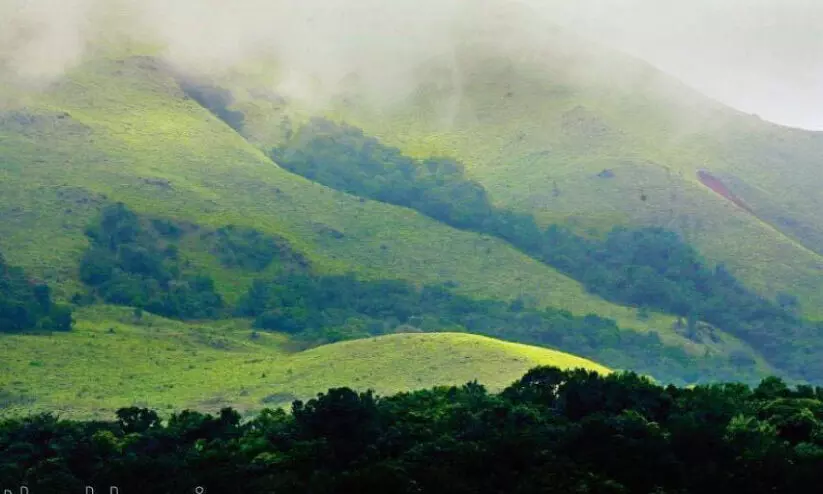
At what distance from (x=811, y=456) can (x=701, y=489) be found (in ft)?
23.9

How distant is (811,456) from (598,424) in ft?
43.0

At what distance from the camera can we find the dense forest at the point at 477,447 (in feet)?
278

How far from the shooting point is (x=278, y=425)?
347ft

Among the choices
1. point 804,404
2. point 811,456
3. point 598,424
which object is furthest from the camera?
point 804,404

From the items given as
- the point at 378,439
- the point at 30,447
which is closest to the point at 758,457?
the point at 378,439

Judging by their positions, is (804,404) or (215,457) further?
(804,404)

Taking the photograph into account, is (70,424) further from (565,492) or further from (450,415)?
(565,492)

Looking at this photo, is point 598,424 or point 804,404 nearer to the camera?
point 598,424

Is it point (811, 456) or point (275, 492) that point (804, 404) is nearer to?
point (811, 456)

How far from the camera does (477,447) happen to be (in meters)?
90.2

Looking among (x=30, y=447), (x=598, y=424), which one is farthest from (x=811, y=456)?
(x=30, y=447)

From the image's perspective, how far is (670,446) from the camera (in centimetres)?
9000

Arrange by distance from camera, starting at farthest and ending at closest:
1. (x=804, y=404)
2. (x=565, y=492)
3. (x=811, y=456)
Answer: (x=804, y=404) < (x=811, y=456) < (x=565, y=492)

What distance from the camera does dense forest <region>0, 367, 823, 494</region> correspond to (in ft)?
278
